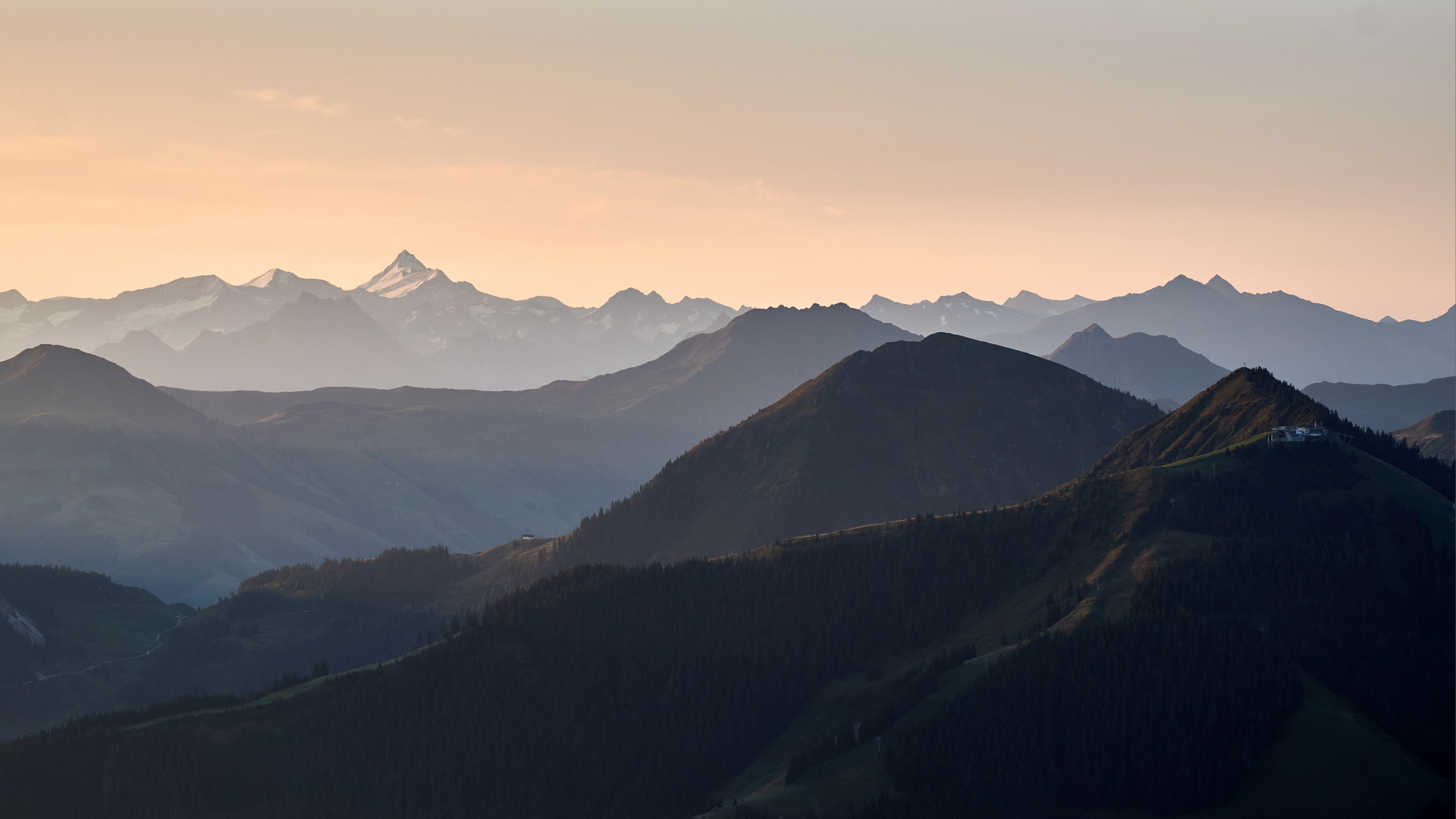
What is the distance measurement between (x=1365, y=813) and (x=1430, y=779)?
39.1 ft

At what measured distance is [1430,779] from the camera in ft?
639

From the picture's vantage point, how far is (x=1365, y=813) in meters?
194
